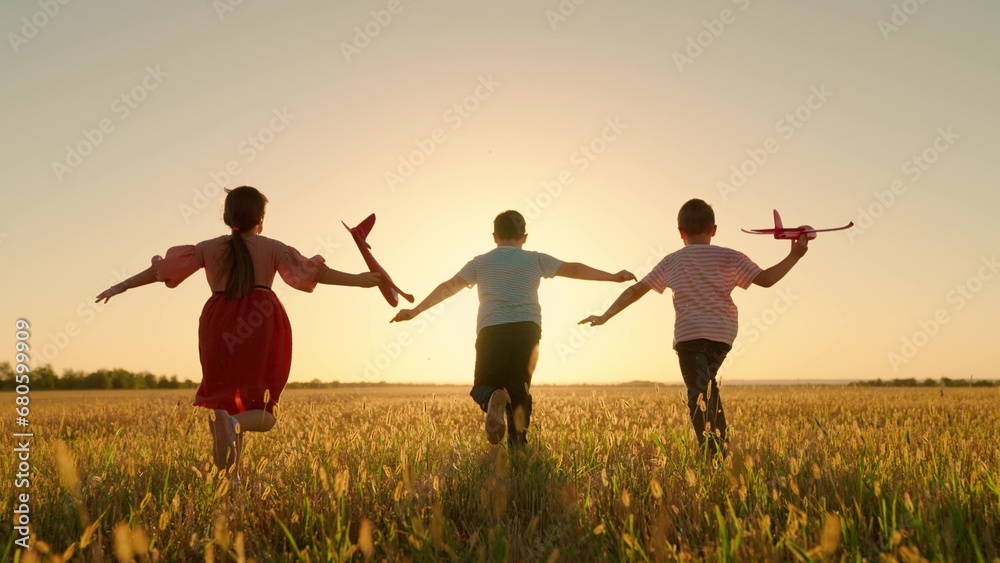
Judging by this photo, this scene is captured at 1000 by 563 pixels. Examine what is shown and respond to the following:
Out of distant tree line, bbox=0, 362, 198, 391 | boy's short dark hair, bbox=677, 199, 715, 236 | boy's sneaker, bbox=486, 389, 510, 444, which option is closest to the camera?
boy's sneaker, bbox=486, 389, 510, 444

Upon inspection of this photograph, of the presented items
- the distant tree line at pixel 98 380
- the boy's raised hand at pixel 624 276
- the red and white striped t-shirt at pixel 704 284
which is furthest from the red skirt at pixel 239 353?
the distant tree line at pixel 98 380

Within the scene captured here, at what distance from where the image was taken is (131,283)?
4996mm

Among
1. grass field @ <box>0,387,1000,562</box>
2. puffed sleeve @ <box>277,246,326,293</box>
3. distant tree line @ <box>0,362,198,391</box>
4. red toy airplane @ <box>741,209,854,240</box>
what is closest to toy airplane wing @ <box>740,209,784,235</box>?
red toy airplane @ <box>741,209,854,240</box>

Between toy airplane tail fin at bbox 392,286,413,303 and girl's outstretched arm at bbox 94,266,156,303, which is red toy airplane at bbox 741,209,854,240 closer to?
toy airplane tail fin at bbox 392,286,413,303

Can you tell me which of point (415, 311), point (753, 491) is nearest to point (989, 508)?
point (753, 491)

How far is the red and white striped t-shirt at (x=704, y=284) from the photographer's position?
5.93 meters

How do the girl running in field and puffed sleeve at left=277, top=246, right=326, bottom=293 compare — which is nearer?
the girl running in field

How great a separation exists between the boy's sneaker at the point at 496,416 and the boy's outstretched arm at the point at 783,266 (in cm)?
228

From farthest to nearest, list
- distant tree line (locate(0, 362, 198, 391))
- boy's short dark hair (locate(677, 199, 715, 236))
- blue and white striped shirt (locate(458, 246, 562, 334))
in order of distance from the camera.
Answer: distant tree line (locate(0, 362, 198, 391)) → blue and white striped shirt (locate(458, 246, 562, 334)) → boy's short dark hair (locate(677, 199, 715, 236))

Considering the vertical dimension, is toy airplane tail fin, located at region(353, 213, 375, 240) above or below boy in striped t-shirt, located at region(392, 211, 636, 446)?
above

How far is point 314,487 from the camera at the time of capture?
379cm

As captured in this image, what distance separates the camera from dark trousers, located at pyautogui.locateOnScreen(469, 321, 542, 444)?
6.40 m

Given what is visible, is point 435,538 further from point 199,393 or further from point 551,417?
point 551,417

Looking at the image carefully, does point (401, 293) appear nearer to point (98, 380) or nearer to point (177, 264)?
point (177, 264)
